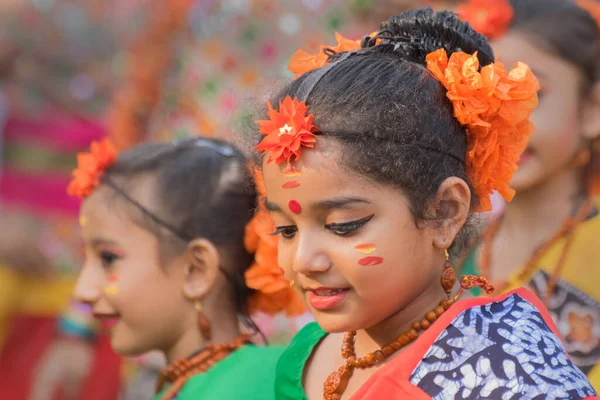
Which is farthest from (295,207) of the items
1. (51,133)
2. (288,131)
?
(51,133)

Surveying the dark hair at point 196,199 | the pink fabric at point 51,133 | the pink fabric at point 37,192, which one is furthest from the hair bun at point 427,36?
the pink fabric at point 51,133

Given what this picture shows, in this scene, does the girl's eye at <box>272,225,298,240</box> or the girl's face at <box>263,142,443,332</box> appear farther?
the girl's eye at <box>272,225,298,240</box>

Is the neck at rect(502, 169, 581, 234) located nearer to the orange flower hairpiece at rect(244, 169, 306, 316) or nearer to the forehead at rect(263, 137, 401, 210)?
the orange flower hairpiece at rect(244, 169, 306, 316)

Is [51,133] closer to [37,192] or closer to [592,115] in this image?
[37,192]

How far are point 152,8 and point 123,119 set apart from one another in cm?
85

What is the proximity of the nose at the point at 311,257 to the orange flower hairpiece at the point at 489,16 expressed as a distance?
1276 mm

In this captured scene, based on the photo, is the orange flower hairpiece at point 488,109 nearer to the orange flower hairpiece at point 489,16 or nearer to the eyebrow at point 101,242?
the orange flower hairpiece at point 489,16

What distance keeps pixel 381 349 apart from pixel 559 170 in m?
1.20

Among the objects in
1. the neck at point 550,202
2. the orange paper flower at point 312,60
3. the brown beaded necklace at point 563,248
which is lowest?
the brown beaded necklace at point 563,248

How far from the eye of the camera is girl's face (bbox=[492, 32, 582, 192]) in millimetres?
2609

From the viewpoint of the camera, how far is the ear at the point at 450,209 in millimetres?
1695

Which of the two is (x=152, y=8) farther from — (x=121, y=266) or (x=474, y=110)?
(x=474, y=110)

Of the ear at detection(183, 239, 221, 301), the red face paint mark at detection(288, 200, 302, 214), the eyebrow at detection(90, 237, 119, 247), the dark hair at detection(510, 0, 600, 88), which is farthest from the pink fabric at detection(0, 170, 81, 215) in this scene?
the red face paint mark at detection(288, 200, 302, 214)

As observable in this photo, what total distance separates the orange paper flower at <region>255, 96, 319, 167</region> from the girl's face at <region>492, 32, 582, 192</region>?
115 centimetres
